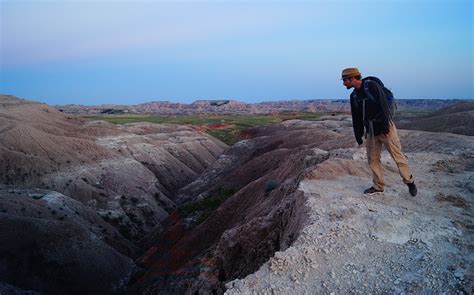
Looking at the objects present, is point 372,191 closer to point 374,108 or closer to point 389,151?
point 389,151

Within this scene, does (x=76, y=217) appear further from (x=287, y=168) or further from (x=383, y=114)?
(x=383, y=114)

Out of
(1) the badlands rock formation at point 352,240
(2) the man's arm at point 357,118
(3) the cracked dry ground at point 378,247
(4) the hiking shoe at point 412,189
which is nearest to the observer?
(3) the cracked dry ground at point 378,247

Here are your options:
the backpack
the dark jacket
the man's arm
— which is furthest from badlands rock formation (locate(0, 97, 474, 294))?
the backpack

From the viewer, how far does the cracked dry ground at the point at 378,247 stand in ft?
16.0

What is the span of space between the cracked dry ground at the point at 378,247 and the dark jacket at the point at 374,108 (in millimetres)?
1542

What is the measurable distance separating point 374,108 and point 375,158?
1.14m

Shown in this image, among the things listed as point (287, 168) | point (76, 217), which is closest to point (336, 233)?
point (287, 168)

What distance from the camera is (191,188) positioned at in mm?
34719

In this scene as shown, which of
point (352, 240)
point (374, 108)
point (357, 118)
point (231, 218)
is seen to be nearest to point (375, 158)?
point (357, 118)

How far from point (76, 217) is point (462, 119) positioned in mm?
33046

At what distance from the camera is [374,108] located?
696 centimetres

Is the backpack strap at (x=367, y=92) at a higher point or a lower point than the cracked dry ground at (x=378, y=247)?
higher

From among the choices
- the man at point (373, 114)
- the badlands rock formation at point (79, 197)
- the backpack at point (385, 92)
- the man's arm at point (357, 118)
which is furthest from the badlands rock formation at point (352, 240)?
the badlands rock formation at point (79, 197)

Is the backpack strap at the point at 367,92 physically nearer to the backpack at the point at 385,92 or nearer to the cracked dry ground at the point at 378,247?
the backpack at the point at 385,92
